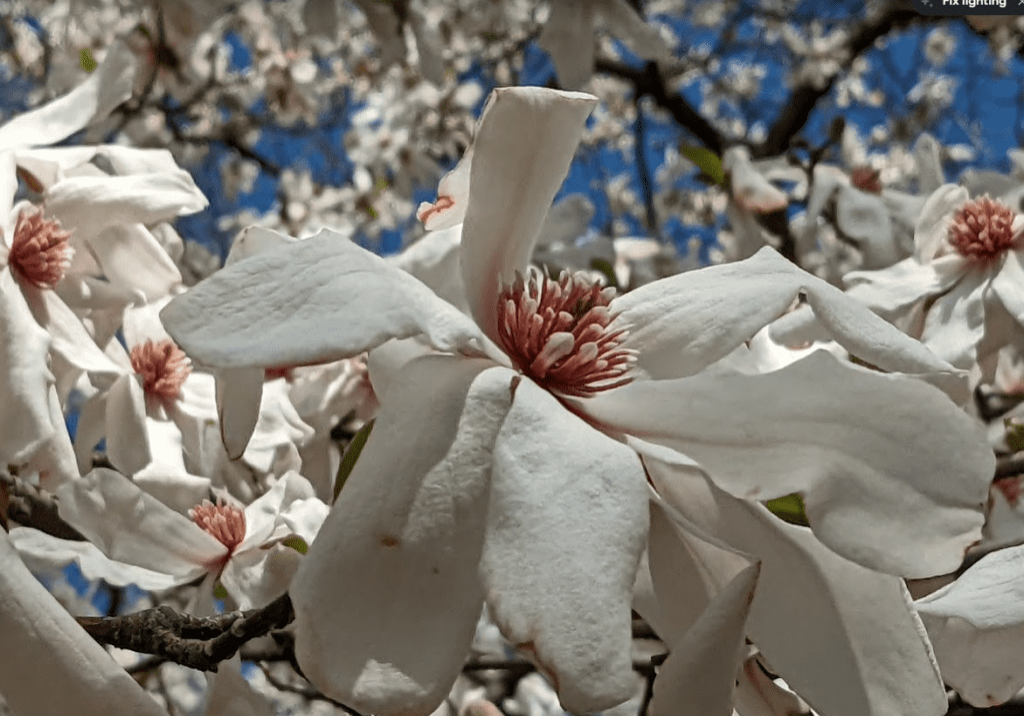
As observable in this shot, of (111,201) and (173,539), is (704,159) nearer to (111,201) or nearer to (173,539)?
(111,201)

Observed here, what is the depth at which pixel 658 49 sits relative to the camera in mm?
1554

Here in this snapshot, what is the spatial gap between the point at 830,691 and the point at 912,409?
13 centimetres

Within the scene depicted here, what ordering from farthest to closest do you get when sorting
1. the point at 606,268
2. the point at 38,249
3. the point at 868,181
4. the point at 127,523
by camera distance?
1. the point at 868,181
2. the point at 606,268
3. the point at 38,249
4. the point at 127,523

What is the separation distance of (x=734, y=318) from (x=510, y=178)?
14 cm

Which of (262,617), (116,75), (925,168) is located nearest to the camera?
(262,617)

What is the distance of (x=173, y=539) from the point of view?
75cm

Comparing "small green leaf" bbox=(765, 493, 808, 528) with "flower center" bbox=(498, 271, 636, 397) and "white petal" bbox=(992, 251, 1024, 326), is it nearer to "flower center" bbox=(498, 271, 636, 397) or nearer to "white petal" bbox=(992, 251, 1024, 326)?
"flower center" bbox=(498, 271, 636, 397)

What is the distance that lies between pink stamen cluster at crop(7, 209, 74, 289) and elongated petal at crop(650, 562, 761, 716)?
61 cm

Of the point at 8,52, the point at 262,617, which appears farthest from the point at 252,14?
the point at 262,617

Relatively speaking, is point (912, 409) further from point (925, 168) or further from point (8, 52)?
point (8, 52)

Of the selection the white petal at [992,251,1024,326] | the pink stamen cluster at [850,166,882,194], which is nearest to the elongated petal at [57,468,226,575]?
the white petal at [992,251,1024,326]

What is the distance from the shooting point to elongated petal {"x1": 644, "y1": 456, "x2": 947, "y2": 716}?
0.47 m

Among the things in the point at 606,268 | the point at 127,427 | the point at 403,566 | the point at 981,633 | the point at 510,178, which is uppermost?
the point at 510,178

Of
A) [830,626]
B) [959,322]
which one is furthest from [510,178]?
[959,322]
